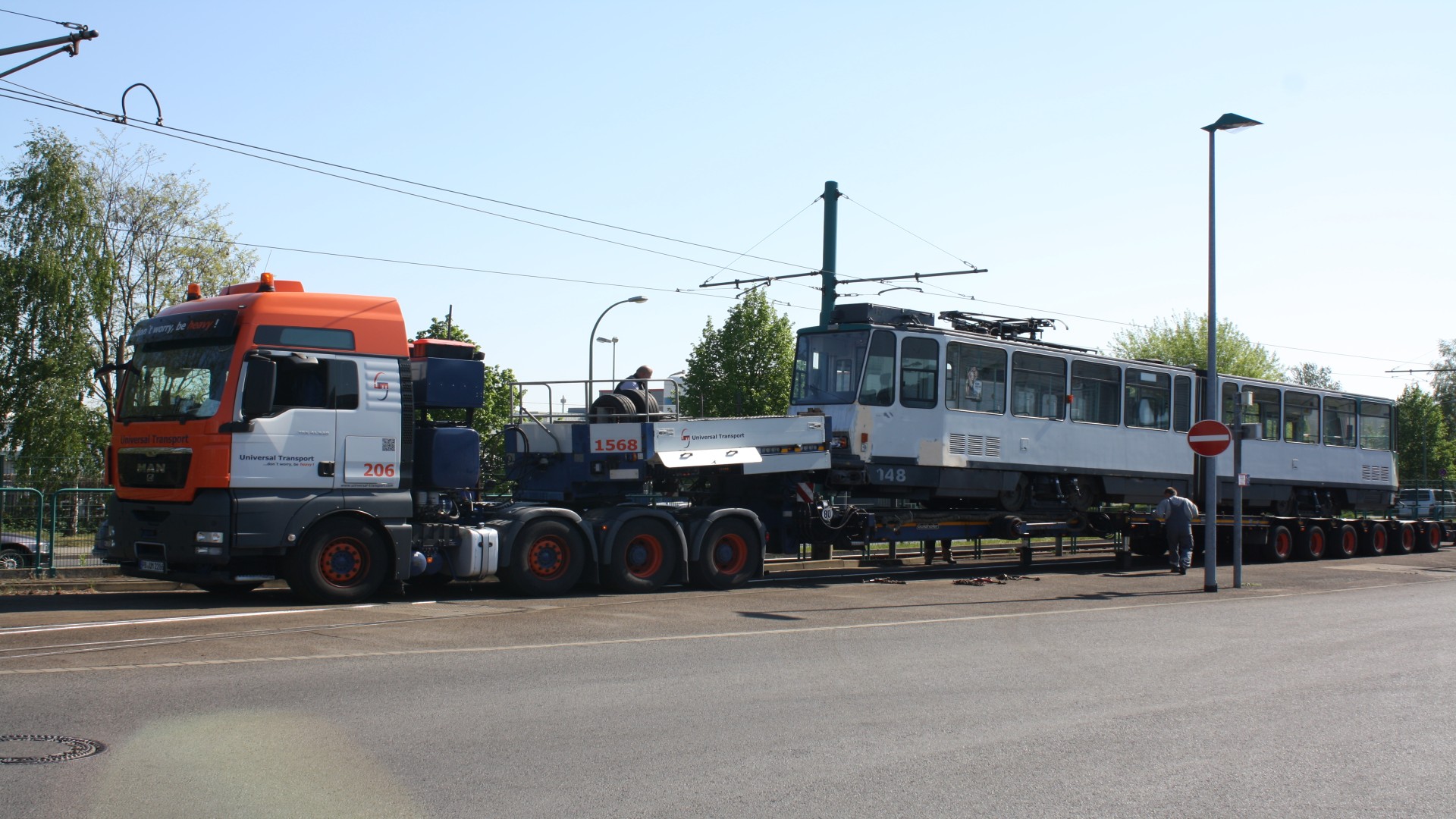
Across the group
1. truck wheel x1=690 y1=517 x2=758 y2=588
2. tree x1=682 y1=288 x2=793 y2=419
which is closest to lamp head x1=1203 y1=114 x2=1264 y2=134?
truck wheel x1=690 y1=517 x2=758 y2=588

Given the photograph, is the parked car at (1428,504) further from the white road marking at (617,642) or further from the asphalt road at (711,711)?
the asphalt road at (711,711)

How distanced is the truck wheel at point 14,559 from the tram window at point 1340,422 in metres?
25.8

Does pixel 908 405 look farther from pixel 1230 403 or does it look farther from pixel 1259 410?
pixel 1259 410

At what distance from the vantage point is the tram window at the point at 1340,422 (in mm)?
27531

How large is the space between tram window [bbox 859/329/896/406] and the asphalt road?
195 inches

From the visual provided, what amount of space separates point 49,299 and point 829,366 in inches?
1131

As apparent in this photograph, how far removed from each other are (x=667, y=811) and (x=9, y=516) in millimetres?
13955

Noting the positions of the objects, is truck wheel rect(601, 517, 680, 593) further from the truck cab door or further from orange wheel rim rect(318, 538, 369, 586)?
the truck cab door

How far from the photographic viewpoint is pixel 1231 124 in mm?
18016

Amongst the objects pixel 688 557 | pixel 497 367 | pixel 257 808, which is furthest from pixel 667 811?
pixel 497 367

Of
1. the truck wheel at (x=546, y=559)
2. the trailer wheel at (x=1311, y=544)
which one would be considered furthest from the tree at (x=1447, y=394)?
the truck wheel at (x=546, y=559)

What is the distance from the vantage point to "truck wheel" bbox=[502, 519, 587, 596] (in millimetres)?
14281

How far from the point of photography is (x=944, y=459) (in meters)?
18.2

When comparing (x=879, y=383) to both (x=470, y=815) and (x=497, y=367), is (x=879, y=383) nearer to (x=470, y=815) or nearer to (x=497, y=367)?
(x=470, y=815)
